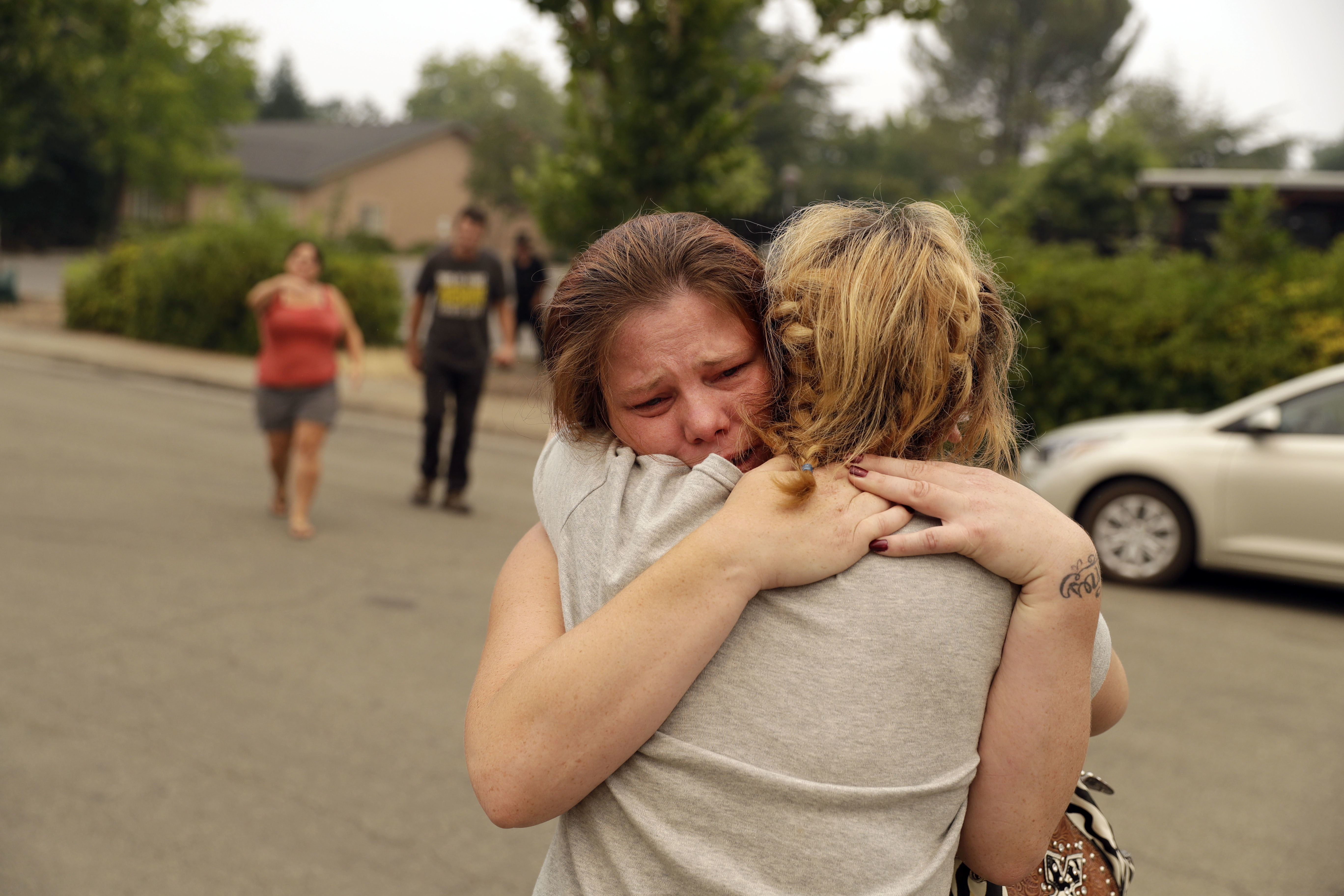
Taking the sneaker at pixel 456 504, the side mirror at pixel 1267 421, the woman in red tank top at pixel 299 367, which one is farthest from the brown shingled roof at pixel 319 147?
the side mirror at pixel 1267 421

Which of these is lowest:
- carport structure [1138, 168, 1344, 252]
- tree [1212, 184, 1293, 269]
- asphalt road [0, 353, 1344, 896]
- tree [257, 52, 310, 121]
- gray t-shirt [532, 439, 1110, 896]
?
asphalt road [0, 353, 1344, 896]

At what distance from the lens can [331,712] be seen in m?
4.62

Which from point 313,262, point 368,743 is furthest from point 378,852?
point 313,262

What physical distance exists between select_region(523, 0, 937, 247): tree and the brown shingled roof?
40.3m

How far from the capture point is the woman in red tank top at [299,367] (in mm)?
7766

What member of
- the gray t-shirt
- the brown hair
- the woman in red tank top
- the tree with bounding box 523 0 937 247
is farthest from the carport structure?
the gray t-shirt

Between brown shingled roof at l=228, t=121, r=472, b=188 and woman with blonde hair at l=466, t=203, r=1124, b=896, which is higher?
brown shingled roof at l=228, t=121, r=472, b=188

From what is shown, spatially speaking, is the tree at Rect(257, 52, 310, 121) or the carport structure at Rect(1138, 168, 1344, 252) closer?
the carport structure at Rect(1138, 168, 1344, 252)

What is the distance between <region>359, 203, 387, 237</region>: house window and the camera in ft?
175

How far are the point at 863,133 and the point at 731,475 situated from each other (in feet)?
189

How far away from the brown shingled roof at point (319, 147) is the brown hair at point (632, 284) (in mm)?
53023

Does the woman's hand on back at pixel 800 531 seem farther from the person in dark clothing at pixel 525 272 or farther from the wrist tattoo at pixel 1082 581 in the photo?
the person in dark clothing at pixel 525 272

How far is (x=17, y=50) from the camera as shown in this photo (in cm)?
2292

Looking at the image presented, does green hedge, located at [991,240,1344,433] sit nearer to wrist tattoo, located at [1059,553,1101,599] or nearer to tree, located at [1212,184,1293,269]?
tree, located at [1212,184,1293,269]
